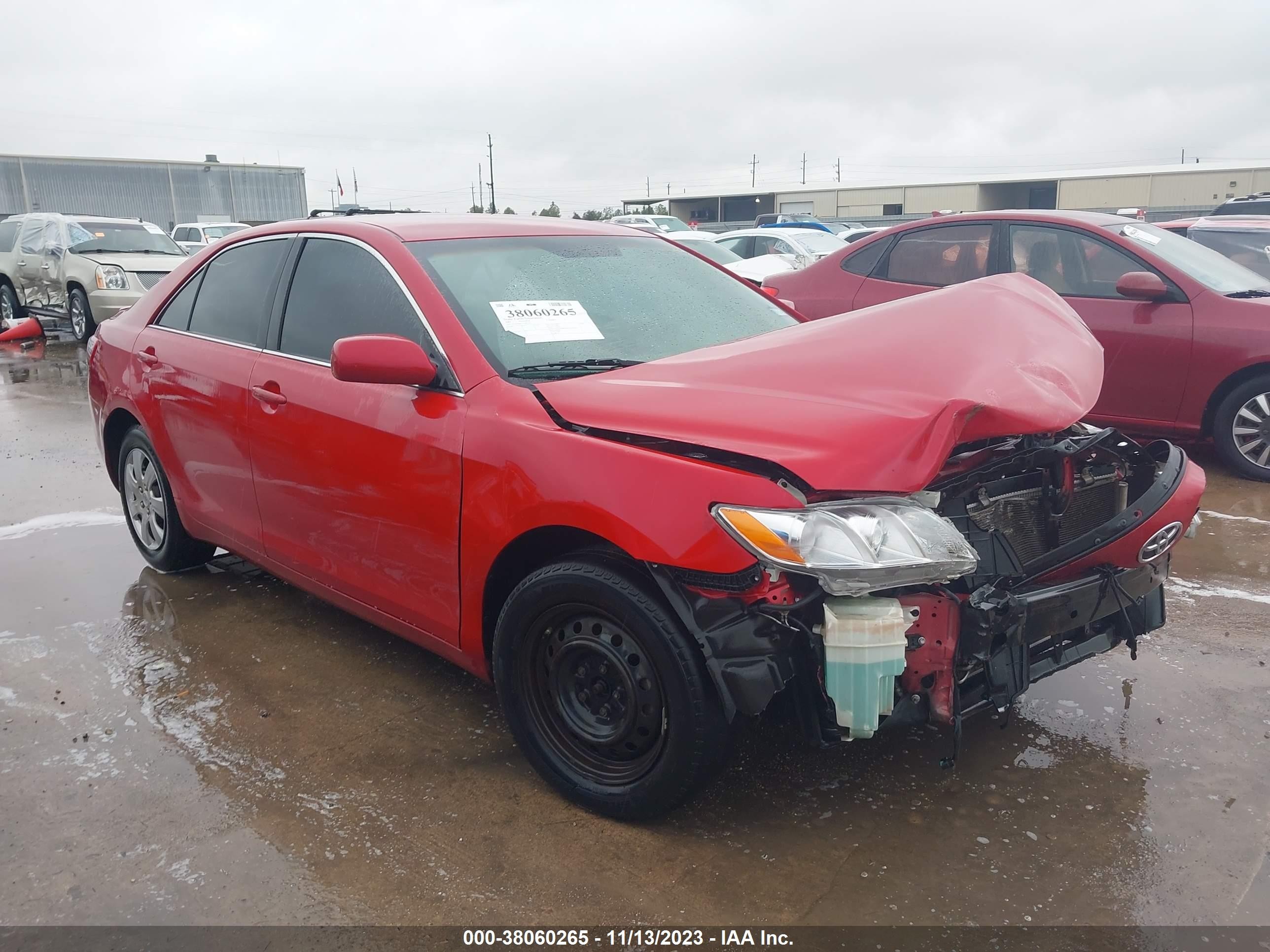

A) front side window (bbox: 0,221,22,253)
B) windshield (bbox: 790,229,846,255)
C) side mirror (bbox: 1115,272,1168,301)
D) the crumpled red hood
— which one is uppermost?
front side window (bbox: 0,221,22,253)

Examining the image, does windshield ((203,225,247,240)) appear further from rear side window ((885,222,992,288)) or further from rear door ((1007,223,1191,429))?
rear door ((1007,223,1191,429))

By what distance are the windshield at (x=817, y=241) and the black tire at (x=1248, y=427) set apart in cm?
1007

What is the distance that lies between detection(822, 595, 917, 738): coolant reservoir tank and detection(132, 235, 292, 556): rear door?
8.13 feet

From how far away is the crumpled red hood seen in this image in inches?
92.9

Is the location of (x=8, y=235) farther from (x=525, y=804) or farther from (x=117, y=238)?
(x=525, y=804)

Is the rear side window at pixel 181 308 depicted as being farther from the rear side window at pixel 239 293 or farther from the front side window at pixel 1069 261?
the front side window at pixel 1069 261

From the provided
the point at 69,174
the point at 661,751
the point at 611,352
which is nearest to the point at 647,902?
the point at 661,751

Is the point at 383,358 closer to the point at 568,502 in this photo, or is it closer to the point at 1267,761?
the point at 568,502

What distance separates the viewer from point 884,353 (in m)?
2.64

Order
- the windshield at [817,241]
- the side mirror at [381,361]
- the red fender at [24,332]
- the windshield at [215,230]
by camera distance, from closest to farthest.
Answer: the side mirror at [381,361]
the red fender at [24,332]
the windshield at [817,241]
the windshield at [215,230]

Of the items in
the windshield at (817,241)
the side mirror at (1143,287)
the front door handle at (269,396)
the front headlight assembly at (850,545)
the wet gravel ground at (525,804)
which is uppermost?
the windshield at (817,241)

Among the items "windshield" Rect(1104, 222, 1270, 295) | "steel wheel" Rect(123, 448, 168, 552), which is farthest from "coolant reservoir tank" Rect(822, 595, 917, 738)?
"windshield" Rect(1104, 222, 1270, 295)

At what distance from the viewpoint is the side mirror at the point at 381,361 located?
9.57ft

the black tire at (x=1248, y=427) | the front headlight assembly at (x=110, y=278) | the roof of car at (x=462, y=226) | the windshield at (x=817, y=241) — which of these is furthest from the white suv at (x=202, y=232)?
the black tire at (x=1248, y=427)
